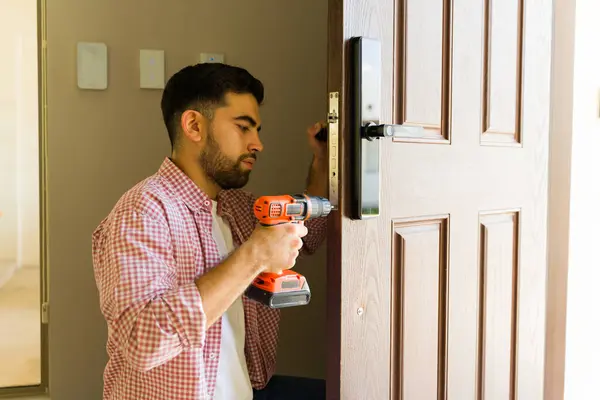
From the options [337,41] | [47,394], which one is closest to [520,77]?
[337,41]

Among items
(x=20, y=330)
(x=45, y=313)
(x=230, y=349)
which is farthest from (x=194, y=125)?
(x=20, y=330)

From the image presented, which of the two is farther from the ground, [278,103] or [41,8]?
[41,8]

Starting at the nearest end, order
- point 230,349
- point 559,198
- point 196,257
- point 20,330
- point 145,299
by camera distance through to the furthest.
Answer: point 145,299
point 196,257
point 230,349
point 559,198
point 20,330

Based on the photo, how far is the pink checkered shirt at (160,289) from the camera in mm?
968

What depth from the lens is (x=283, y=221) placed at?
1.02 metres

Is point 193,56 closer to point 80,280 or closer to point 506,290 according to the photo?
point 80,280

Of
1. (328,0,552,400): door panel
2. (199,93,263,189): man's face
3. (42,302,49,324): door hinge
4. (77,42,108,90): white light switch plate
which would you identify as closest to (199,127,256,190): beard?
(199,93,263,189): man's face

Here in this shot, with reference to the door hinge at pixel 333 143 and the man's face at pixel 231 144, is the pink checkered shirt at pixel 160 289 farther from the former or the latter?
the door hinge at pixel 333 143

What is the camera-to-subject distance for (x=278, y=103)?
173cm

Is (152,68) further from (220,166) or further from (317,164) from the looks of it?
(317,164)

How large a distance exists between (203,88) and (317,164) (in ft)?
1.14

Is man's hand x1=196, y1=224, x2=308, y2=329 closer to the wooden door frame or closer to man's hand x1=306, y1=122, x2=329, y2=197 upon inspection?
man's hand x1=306, y1=122, x2=329, y2=197

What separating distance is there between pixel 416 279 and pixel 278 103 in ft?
2.71

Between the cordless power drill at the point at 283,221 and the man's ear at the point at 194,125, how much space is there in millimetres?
339
